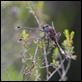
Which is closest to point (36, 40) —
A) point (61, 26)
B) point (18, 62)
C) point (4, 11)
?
point (4, 11)

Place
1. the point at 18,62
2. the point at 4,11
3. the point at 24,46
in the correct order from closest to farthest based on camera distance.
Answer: the point at 24,46 → the point at 4,11 → the point at 18,62

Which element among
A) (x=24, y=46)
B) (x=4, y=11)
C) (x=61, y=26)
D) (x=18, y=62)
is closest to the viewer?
(x=24, y=46)

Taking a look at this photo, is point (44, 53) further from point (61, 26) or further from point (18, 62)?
point (61, 26)

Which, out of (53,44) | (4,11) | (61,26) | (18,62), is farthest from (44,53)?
(61,26)

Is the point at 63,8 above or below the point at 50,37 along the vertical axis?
above

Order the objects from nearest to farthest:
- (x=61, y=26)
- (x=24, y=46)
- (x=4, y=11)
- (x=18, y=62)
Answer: (x=24, y=46)
(x=4, y=11)
(x=18, y=62)
(x=61, y=26)

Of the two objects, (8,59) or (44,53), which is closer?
(44,53)

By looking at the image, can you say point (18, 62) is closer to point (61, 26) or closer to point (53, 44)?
point (61, 26)

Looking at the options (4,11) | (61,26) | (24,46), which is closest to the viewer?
(24,46)

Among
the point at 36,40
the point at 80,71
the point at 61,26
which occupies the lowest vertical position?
the point at 80,71
